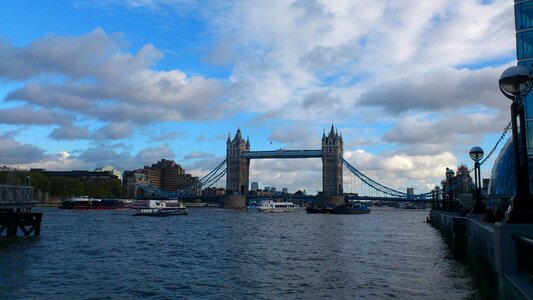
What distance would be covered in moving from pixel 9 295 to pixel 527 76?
18.7 meters

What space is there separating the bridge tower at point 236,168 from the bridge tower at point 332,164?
31.8 metres

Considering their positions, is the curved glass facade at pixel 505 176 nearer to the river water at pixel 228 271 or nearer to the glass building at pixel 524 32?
the glass building at pixel 524 32

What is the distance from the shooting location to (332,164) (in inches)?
7126

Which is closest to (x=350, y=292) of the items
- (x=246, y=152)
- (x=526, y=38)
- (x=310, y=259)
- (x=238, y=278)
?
(x=238, y=278)

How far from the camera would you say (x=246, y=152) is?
19125 centimetres

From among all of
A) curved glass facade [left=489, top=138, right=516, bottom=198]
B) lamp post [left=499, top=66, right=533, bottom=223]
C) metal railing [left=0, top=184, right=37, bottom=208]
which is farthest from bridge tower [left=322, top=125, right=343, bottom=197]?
lamp post [left=499, top=66, right=533, bottom=223]

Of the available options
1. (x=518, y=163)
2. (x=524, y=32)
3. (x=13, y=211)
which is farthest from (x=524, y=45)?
(x=13, y=211)

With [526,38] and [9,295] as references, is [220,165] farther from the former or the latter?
[9,295]

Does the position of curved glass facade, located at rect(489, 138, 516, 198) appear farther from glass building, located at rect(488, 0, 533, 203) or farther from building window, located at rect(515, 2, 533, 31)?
building window, located at rect(515, 2, 533, 31)

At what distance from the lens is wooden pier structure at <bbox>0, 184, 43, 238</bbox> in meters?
38.7

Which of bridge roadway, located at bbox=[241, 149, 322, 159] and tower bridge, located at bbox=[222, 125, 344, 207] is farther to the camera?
bridge roadway, located at bbox=[241, 149, 322, 159]

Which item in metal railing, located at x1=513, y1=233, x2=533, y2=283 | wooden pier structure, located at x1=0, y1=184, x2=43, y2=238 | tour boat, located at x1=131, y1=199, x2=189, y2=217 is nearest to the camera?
metal railing, located at x1=513, y1=233, x2=533, y2=283

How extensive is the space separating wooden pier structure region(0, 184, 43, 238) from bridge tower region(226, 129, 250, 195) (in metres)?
140

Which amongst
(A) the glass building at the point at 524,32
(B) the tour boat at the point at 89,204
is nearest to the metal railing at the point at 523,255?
(A) the glass building at the point at 524,32
